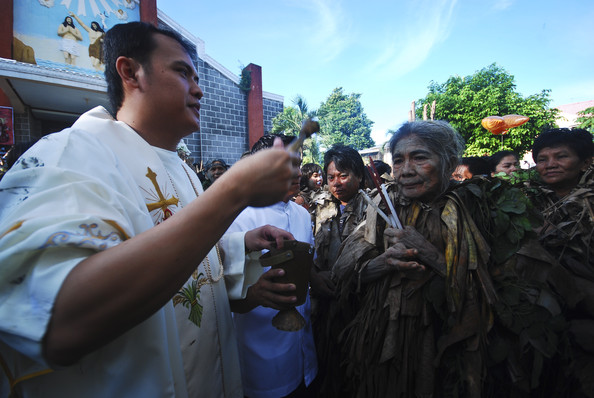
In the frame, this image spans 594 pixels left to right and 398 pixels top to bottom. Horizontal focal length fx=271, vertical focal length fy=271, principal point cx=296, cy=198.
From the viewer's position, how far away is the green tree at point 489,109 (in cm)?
1680

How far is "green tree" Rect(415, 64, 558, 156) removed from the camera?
1680 cm

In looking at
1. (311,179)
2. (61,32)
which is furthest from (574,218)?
(61,32)

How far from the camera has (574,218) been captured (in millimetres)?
2139

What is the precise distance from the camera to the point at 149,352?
2.72 ft

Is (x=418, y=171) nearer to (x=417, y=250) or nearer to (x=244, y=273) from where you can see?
(x=417, y=250)

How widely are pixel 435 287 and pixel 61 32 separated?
10105 mm

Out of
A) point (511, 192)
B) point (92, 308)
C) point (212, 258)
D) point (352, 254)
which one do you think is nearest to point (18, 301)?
point (92, 308)

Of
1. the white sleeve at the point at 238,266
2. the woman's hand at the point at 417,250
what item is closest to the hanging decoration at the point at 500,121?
the woman's hand at the point at 417,250

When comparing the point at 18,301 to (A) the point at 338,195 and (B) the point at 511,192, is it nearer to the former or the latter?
(B) the point at 511,192

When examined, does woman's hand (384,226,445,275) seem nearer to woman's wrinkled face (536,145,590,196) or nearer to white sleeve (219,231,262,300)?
white sleeve (219,231,262,300)

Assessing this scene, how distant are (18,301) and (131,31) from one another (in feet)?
4.06

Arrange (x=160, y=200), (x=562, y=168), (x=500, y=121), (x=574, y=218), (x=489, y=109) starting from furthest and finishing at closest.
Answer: (x=489, y=109), (x=500, y=121), (x=562, y=168), (x=574, y=218), (x=160, y=200)

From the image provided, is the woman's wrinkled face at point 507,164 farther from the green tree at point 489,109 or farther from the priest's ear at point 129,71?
the green tree at point 489,109

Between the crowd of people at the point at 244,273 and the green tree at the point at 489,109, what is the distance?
17979 mm
